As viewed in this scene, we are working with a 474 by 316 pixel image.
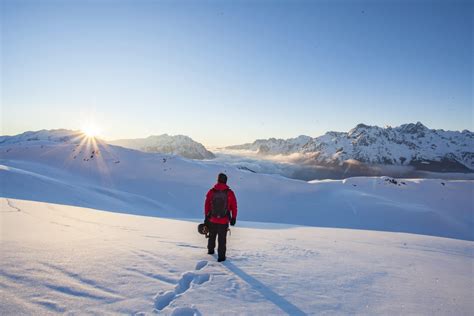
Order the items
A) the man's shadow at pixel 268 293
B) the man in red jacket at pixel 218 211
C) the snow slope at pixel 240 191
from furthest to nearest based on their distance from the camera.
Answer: the snow slope at pixel 240 191, the man in red jacket at pixel 218 211, the man's shadow at pixel 268 293

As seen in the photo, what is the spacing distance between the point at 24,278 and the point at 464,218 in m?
37.8

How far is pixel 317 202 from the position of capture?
31812 millimetres

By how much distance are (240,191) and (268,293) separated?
97.7 feet

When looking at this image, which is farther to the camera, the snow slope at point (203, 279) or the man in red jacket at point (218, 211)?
the man in red jacket at point (218, 211)

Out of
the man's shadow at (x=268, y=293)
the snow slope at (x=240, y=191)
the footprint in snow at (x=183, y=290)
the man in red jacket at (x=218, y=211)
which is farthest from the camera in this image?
the snow slope at (x=240, y=191)

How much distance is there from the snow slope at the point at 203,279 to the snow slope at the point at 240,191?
14791 millimetres

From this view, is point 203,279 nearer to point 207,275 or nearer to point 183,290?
point 207,275

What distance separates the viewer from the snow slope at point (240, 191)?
2572 centimetres

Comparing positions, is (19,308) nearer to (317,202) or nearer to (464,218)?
(317,202)

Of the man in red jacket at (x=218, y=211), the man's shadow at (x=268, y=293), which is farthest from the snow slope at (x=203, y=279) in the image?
the man in red jacket at (x=218, y=211)

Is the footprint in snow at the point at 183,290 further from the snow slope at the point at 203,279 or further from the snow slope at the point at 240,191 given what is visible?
the snow slope at the point at 240,191

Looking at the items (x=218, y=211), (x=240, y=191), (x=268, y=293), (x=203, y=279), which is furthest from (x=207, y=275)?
(x=240, y=191)

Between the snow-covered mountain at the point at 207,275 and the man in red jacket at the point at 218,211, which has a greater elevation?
the man in red jacket at the point at 218,211

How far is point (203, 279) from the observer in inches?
205
